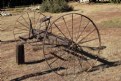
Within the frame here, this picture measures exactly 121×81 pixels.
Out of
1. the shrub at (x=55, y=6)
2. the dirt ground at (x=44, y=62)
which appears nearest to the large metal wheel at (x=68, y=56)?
the dirt ground at (x=44, y=62)

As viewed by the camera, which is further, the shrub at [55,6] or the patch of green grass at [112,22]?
the shrub at [55,6]

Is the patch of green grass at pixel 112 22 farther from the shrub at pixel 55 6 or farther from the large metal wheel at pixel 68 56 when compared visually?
the shrub at pixel 55 6

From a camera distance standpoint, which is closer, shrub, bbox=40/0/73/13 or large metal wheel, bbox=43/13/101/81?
large metal wheel, bbox=43/13/101/81

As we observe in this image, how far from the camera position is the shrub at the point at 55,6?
18.6 metres

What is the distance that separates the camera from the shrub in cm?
1856

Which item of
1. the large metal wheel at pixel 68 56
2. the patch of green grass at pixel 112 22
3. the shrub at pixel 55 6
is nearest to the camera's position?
the large metal wheel at pixel 68 56

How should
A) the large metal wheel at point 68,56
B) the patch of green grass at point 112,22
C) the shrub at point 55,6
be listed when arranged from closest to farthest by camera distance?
the large metal wheel at point 68,56 → the patch of green grass at point 112,22 → the shrub at point 55,6

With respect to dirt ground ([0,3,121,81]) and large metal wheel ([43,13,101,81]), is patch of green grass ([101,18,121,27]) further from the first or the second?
large metal wheel ([43,13,101,81])

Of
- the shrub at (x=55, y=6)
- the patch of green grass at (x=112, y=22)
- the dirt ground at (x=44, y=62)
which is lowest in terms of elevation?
the dirt ground at (x=44, y=62)

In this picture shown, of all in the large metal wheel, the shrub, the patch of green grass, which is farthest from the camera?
the shrub

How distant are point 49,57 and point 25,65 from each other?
84 centimetres

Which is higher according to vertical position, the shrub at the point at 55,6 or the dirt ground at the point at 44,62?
the shrub at the point at 55,6

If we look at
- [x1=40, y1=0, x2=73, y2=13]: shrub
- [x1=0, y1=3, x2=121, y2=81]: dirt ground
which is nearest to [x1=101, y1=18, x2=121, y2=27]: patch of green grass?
[x1=0, y1=3, x2=121, y2=81]: dirt ground

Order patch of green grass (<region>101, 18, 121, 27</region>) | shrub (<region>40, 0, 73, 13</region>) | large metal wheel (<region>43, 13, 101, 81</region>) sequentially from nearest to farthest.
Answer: large metal wheel (<region>43, 13, 101, 81</region>) → patch of green grass (<region>101, 18, 121, 27</region>) → shrub (<region>40, 0, 73, 13</region>)
